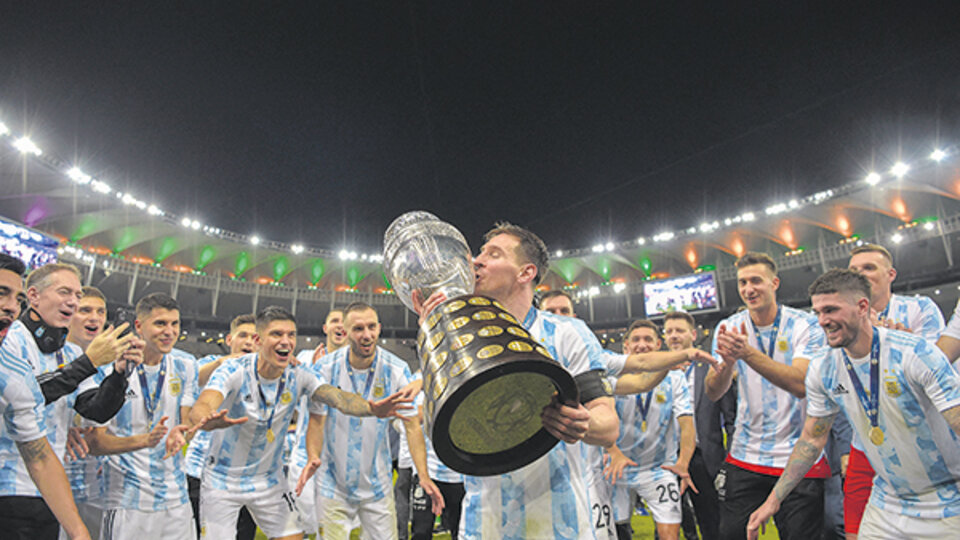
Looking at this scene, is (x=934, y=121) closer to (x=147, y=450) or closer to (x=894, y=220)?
(x=894, y=220)

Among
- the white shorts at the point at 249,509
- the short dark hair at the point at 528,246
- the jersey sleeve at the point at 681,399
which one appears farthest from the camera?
the jersey sleeve at the point at 681,399

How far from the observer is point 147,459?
4.79m

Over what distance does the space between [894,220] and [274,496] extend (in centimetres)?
4189

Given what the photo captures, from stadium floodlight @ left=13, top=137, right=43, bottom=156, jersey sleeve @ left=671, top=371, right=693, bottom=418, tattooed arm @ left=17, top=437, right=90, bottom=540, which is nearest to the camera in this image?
tattooed arm @ left=17, top=437, right=90, bottom=540

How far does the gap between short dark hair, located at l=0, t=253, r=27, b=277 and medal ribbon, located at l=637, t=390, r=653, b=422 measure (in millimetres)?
5941

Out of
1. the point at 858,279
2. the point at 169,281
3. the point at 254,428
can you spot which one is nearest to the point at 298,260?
the point at 169,281

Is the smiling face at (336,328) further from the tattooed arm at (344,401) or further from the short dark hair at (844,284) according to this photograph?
the short dark hair at (844,284)

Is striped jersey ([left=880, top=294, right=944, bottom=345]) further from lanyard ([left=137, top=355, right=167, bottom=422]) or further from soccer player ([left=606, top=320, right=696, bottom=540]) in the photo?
lanyard ([left=137, top=355, right=167, bottom=422])

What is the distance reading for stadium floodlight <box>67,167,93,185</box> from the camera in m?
26.6

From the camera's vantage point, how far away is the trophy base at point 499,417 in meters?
1.34

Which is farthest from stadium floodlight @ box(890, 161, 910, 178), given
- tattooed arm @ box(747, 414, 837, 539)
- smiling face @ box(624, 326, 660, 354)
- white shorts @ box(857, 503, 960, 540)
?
white shorts @ box(857, 503, 960, 540)

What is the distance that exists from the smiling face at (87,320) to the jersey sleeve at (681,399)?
666 cm

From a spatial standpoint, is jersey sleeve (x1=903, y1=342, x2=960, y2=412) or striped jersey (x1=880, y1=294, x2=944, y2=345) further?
striped jersey (x1=880, y1=294, x2=944, y2=345)

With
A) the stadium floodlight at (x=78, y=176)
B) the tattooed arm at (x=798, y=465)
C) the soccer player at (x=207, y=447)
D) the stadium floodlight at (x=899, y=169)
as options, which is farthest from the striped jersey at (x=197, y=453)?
the stadium floodlight at (x=899, y=169)
